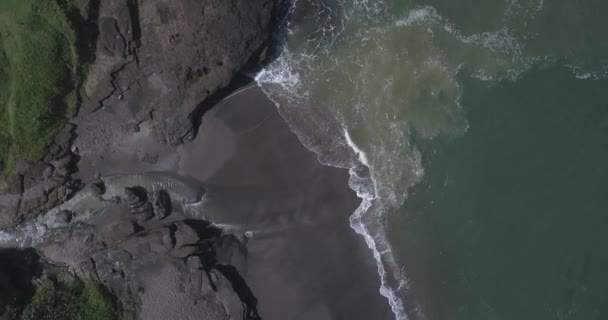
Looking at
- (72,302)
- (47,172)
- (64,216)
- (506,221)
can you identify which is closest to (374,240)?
(506,221)

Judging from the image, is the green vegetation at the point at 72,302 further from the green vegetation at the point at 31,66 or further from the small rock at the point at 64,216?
the green vegetation at the point at 31,66

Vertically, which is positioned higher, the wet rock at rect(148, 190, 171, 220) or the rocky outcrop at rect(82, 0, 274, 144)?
the rocky outcrop at rect(82, 0, 274, 144)

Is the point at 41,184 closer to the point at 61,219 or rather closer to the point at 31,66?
the point at 61,219

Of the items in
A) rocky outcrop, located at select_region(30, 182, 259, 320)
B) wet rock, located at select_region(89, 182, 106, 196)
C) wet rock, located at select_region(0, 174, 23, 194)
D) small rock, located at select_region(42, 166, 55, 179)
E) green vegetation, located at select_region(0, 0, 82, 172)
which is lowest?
rocky outcrop, located at select_region(30, 182, 259, 320)

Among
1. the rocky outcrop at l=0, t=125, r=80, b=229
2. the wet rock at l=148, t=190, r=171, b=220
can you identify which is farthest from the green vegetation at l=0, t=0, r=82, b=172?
the wet rock at l=148, t=190, r=171, b=220

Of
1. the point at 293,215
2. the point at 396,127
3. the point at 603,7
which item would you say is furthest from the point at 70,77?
the point at 603,7

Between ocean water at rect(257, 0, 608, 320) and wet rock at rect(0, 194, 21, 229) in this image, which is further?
ocean water at rect(257, 0, 608, 320)

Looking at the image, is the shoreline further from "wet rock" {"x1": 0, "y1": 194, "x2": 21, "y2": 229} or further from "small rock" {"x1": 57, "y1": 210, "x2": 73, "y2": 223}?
"wet rock" {"x1": 0, "y1": 194, "x2": 21, "y2": 229}

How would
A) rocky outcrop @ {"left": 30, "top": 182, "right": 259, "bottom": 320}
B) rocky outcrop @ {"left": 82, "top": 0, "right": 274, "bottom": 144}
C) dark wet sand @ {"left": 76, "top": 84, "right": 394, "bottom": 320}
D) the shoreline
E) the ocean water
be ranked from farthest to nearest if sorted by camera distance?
the ocean water < the shoreline < dark wet sand @ {"left": 76, "top": 84, "right": 394, "bottom": 320} < rocky outcrop @ {"left": 30, "top": 182, "right": 259, "bottom": 320} < rocky outcrop @ {"left": 82, "top": 0, "right": 274, "bottom": 144}
